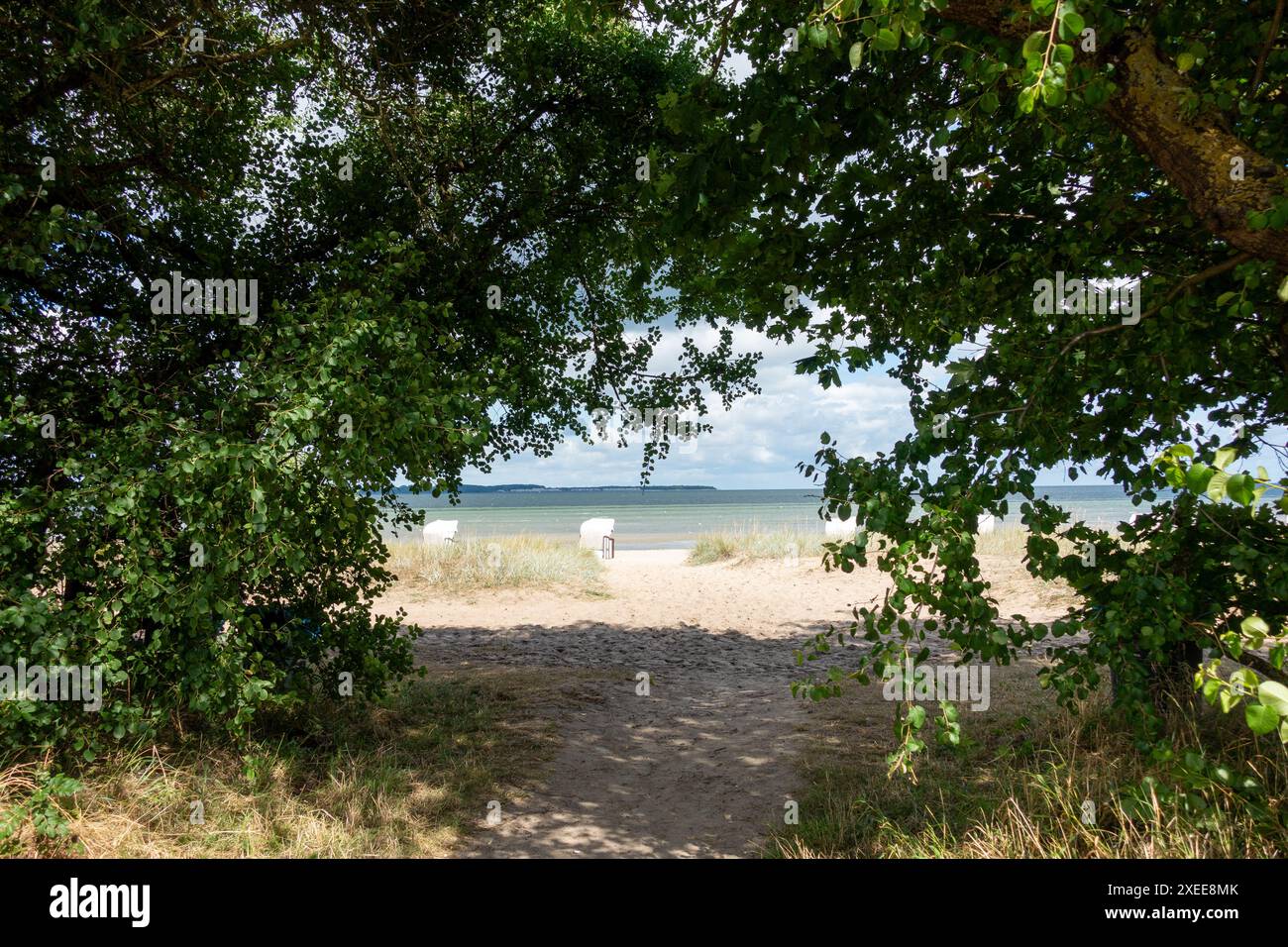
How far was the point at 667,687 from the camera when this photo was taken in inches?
422

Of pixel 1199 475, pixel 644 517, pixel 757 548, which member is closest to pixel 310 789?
pixel 1199 475

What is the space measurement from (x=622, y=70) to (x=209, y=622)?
21.5 ft

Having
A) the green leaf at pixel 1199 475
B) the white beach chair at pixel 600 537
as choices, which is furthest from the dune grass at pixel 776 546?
the green leaf at pixel 1199 475

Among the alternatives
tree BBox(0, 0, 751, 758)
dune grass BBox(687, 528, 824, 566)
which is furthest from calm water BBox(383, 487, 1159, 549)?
tree BBox(0, 0, 751, 758)

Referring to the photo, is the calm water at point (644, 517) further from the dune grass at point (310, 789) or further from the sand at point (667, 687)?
the dune grass at point (310, 789)

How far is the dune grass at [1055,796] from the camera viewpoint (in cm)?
418

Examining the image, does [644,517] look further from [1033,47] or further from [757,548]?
[1033,47]

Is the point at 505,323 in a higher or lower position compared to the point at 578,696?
higher

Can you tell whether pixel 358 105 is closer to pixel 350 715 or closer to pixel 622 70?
pixel 622 70

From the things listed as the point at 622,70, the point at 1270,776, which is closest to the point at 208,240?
the point at 622,70

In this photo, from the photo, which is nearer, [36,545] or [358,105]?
[36,545]

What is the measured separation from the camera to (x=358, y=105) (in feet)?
26.3

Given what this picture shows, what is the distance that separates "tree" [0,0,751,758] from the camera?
5.53 meters

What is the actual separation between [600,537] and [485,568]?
385 inches
